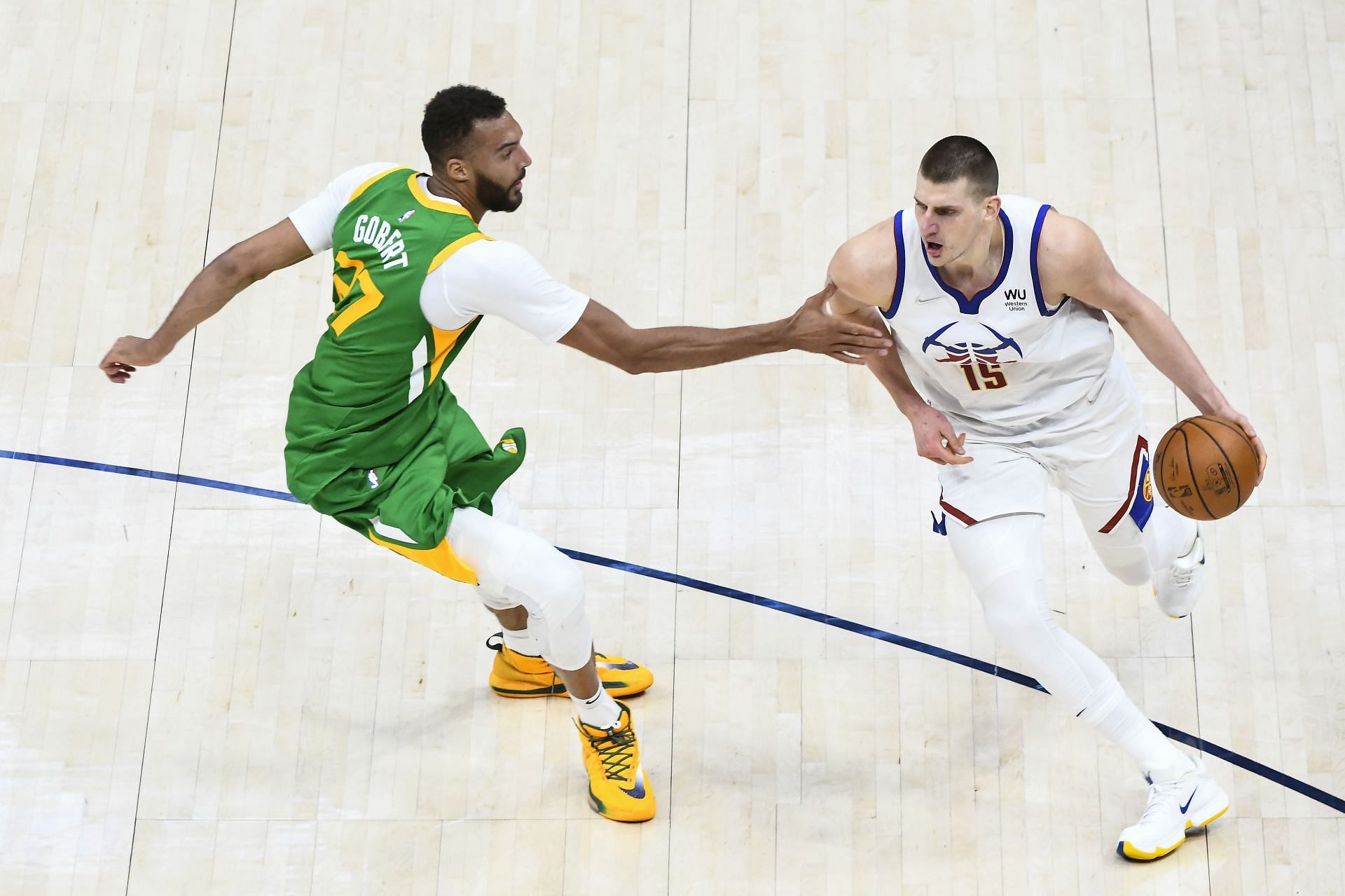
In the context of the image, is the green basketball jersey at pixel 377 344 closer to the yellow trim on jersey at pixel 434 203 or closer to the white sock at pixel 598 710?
the yellow trim on jersey at pixel 434 203

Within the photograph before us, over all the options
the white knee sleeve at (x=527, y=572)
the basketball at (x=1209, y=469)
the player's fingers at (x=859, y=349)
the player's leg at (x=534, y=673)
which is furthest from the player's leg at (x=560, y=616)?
the basketball at (x=1209, y=469)

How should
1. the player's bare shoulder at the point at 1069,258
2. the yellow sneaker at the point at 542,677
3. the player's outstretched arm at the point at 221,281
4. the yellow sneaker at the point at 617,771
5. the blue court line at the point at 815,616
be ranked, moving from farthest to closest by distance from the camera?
1. the yellow sneaker at the point at 542,677
2. the blue court line at the point at 815,616
3. the yellow sneaker at the point at 617,771
4. the player's outstretched arm at the point at 221,281
5. the player's bare shoulder at the point at 1069,258

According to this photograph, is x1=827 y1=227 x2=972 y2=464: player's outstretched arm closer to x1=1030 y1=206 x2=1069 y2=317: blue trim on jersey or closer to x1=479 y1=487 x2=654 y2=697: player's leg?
x1=1030 y1=206 x2=1069 y2=317: blue trim on jersey

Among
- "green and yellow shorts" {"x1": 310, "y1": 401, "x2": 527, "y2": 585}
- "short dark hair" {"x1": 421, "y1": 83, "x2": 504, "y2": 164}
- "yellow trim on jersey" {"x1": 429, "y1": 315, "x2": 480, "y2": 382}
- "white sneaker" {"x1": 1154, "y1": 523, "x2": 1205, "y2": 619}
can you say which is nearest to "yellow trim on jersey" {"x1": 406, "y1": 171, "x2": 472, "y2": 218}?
"short dark hair" {"x1": 421, "y1": 83, "x2": 504, "y2": 164}

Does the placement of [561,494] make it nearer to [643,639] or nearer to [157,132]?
[643,639]

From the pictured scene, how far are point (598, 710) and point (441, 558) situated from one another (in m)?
0.67

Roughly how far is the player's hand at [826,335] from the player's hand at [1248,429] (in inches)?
35.2

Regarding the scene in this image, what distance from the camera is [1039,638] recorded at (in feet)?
11.6

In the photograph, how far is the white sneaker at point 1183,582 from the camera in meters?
4.07

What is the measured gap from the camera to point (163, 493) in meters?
4.80

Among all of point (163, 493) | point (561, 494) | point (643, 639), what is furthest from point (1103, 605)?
point (163, 493)

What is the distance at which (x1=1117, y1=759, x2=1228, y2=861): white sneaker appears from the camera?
3.87 metres

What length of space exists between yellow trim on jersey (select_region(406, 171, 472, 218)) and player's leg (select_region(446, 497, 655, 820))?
79 centimetres

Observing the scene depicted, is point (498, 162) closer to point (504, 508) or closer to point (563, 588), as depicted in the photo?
point (504, 508)
